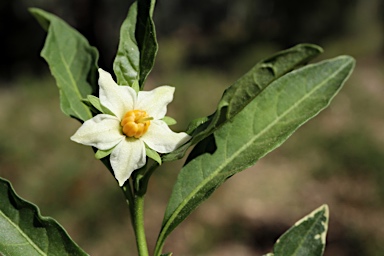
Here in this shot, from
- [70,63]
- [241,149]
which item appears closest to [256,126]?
[241,149]

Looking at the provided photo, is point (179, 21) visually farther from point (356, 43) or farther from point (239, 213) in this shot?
point (239, 213)

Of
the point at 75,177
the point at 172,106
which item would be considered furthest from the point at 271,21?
the point at 75,177

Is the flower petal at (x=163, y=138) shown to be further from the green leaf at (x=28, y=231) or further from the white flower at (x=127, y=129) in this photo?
the green leaf at (x=28, y=231)

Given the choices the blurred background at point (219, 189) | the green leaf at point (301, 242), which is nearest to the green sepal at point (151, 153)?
the green leaf at point (301, 242)

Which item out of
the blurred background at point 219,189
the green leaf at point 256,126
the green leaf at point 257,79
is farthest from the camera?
the blurred background at point 219,189

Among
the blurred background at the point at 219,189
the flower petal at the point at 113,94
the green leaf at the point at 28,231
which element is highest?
the flower petal at the point at 113,94

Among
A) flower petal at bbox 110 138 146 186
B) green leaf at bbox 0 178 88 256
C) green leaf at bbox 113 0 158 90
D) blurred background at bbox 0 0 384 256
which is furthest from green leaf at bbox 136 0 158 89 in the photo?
blurred background at bbox 0 0 384 256
